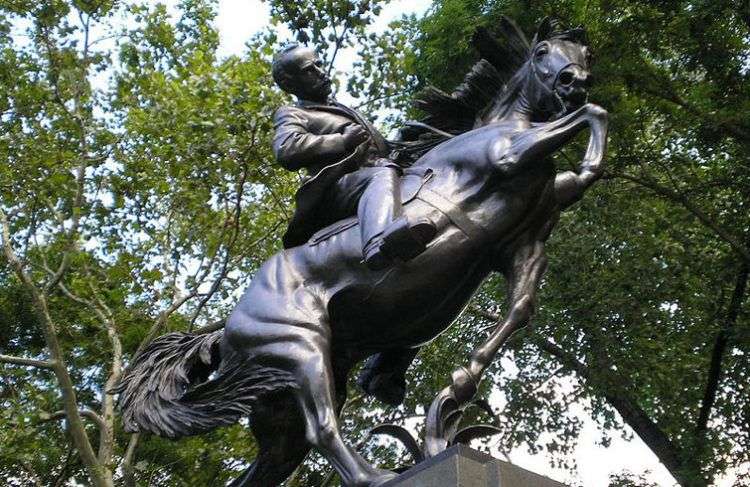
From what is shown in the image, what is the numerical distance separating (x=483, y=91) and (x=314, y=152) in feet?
3.31

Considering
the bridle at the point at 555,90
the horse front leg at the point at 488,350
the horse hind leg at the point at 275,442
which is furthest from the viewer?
the bridle at the point at 555,90

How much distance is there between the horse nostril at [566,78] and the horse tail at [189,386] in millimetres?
1954

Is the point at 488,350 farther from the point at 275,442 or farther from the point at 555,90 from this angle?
the point at 555,90

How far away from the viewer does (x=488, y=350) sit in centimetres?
476

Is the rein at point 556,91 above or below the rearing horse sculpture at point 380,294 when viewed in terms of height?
above

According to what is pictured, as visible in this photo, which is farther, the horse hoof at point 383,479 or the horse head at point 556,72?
the horse head at point 556,72

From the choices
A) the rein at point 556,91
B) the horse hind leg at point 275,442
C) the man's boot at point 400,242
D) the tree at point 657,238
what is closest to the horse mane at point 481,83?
the rein at point 556,91

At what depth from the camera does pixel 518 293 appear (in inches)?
193

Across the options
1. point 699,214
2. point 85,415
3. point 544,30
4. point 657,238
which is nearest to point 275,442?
point 544,30

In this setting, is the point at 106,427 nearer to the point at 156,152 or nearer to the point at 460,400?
the point at 156,152

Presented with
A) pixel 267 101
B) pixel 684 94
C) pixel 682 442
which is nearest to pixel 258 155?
pixel 267 101

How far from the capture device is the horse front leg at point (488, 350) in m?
4.49

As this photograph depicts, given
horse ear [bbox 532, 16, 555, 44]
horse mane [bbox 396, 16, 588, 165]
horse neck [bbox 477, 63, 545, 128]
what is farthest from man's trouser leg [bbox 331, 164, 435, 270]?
horse ear [bbox 532, 16, 555, 44]

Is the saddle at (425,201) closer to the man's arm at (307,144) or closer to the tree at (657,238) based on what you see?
the man's arm at (307,144)
